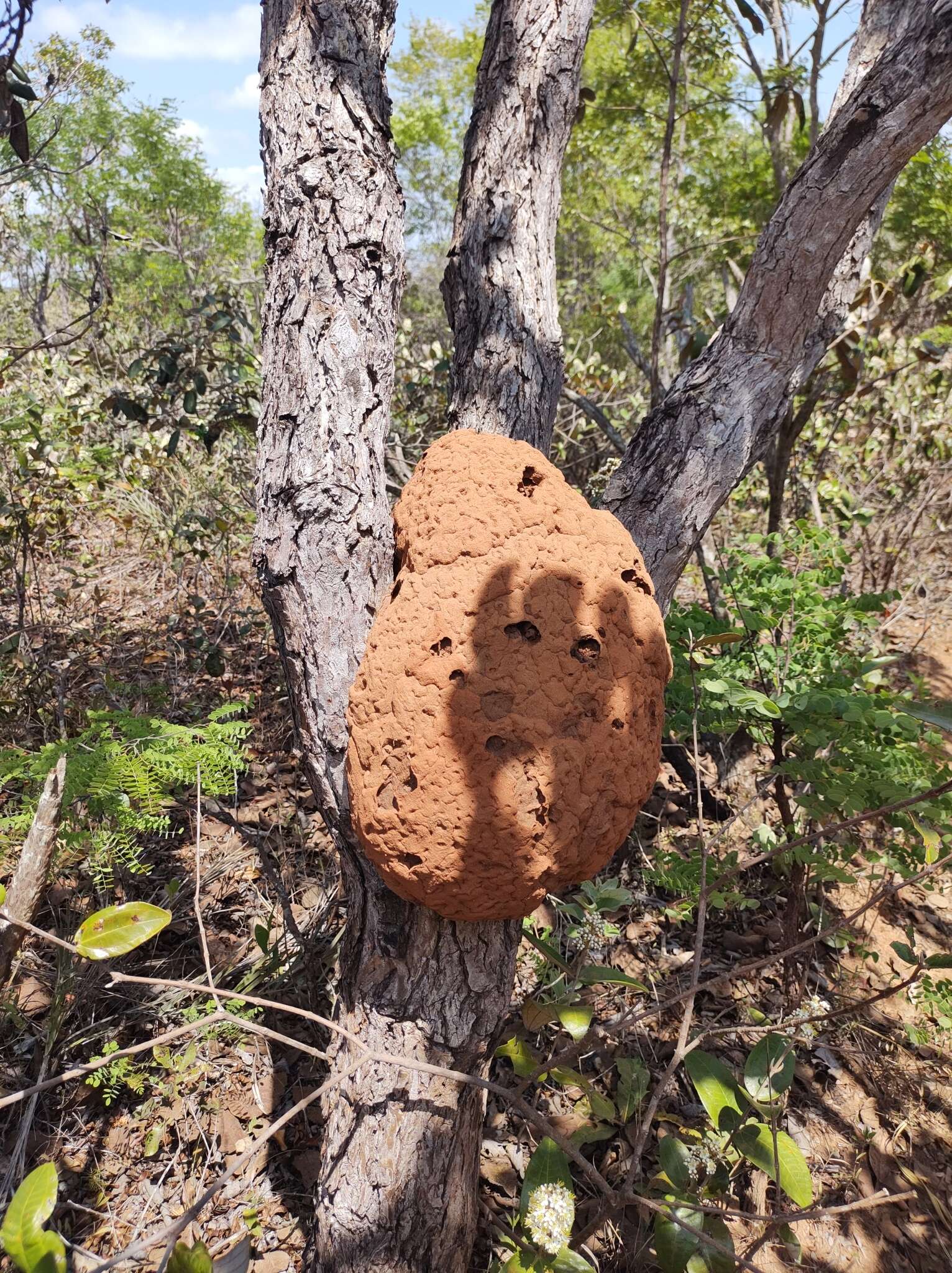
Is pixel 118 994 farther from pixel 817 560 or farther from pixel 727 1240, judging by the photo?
pixel 817 560

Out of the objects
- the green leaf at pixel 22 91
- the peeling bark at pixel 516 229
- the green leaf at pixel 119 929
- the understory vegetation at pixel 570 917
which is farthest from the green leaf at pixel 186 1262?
the green leaf at pixel 22 91

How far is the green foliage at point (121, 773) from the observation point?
70.9 inches

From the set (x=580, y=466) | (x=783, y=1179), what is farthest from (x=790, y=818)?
(x=580, y=466)

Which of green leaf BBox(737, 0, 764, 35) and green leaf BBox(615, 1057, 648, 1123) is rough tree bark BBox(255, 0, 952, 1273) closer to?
green leaf BBox(615, 1057, 648, 1123)

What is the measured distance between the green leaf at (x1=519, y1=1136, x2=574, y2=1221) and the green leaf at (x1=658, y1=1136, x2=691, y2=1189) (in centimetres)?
22

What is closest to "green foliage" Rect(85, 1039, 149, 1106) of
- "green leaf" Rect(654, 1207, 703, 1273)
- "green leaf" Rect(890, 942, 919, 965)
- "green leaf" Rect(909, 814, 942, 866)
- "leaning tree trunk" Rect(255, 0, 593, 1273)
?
"leaning tree trunk" Rect(255, 0, 593, 1273)

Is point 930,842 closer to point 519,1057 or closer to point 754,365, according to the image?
point 519,1057

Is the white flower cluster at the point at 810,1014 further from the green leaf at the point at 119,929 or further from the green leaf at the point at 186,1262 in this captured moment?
the green leaf at the point at 119,929

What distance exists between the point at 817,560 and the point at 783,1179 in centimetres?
223

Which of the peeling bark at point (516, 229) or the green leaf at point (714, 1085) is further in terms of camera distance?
the peeling bark at point (516, 229)

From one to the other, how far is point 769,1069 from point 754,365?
1.62m

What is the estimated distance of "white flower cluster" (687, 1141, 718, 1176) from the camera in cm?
159

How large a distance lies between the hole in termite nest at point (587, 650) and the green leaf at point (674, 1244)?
116 cm

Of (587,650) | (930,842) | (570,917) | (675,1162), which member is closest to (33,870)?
(587,650)
